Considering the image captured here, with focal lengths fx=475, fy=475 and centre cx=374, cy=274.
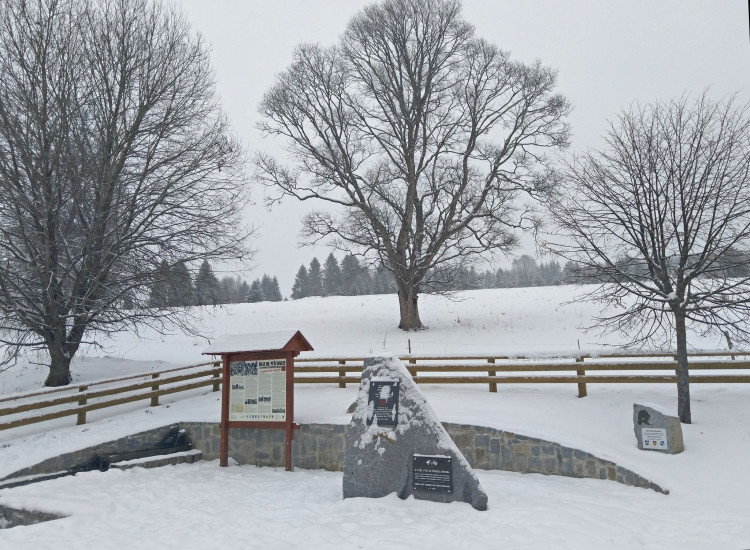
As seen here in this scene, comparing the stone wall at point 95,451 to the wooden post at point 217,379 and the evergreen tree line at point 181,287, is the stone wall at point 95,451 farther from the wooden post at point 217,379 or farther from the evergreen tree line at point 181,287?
the evergreen tree line at point 181,287

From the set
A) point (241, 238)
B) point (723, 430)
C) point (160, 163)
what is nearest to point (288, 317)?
point (241, 238)

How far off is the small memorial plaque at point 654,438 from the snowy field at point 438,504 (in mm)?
193

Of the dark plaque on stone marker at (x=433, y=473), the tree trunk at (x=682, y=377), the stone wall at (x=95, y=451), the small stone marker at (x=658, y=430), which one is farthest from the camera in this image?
the tree trunk at (x=682, y=377)

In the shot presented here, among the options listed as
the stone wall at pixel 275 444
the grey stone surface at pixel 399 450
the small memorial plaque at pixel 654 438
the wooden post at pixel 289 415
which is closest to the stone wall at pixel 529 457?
the small memorial plaque at pixel 654 438

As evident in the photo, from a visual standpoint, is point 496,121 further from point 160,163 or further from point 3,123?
point 3,123

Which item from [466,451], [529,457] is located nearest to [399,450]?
[466,451]

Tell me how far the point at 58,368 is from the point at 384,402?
32.9ft

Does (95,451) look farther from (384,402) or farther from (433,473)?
(433,473)

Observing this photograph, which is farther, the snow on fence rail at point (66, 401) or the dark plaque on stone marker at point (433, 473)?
the snow on fence rail at point (66, 401)

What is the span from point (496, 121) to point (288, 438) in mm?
17881

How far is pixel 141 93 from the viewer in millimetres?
13711

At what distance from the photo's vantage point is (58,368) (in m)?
12.8

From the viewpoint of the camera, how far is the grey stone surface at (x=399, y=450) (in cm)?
704

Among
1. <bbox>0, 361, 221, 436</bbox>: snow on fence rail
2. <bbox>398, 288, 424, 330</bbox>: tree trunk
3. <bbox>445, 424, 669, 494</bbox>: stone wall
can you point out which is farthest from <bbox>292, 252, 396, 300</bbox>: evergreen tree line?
<bbox>445, 424, 669, 494</bbox>: stone wall
